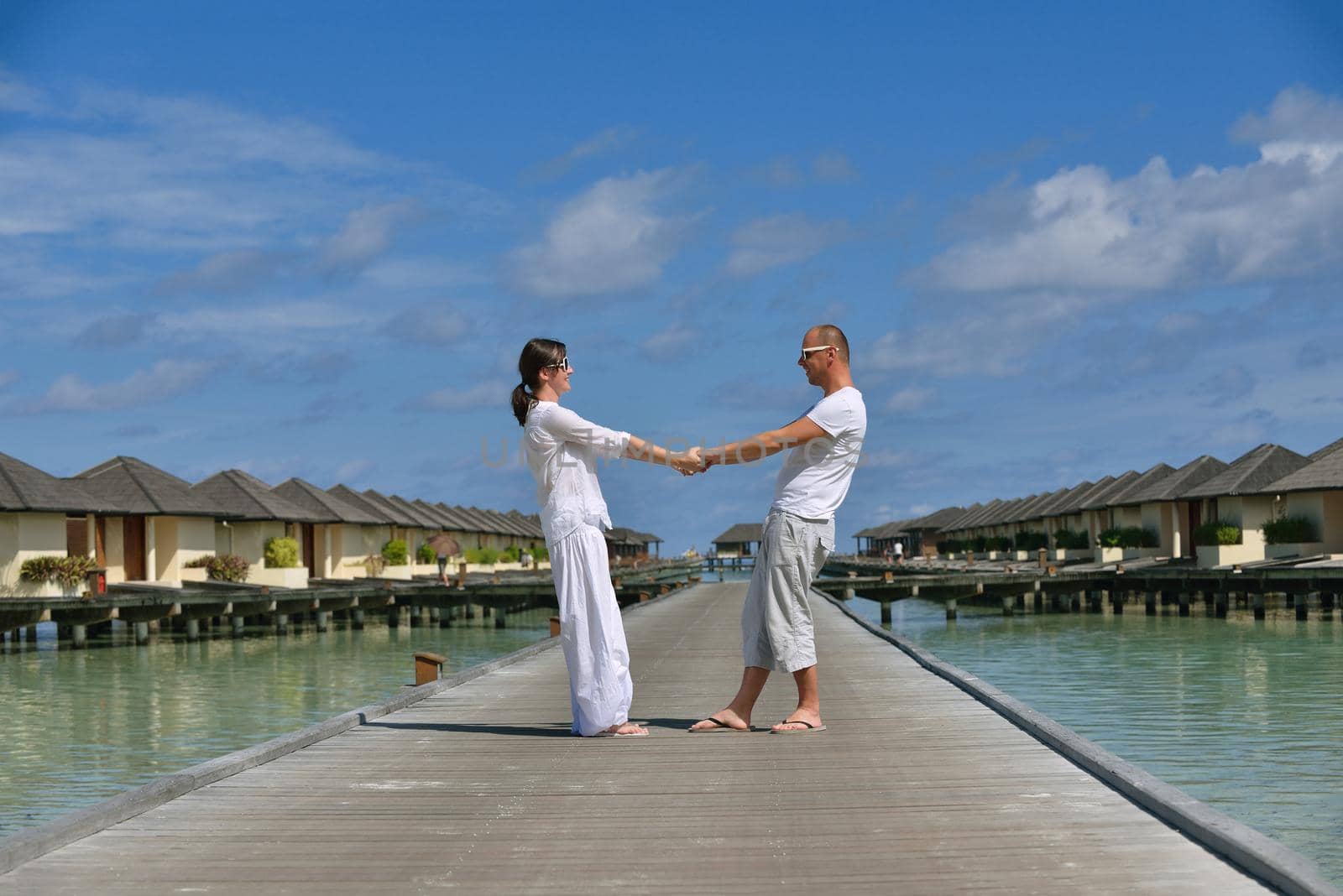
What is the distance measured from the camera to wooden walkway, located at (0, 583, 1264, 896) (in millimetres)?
4039

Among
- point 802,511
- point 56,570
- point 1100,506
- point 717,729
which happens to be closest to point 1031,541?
point 1100,506

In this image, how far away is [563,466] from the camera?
6.95 meters

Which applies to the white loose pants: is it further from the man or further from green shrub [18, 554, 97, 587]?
green shrub [18, 554, 97, 587]

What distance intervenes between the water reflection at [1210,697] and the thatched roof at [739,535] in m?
94.9

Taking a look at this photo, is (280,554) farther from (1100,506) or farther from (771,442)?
Result: (771,442)

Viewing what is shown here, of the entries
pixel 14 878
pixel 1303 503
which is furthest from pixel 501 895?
pixel 1303 503

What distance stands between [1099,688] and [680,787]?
Answer: 14349 millimetres

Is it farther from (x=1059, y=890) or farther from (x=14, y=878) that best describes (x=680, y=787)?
(x=14, y=878)

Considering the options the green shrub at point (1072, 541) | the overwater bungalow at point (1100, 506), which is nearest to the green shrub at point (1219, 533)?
the overwater bungalow at point (1100, 506)

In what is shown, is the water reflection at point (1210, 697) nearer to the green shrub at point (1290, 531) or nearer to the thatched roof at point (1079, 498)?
the green shrub at point (1290, 531)

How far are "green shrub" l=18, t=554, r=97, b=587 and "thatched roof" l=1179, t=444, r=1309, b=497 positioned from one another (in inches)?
1229

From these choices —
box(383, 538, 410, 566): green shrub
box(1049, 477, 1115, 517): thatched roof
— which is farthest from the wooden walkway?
box(1049, 477, 1115, 517): thatched roof

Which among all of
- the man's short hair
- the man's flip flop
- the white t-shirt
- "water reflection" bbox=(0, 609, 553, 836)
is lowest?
"water reflection" bbox=(0, 609, 553, 836)

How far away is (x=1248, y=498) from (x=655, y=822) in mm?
40836
